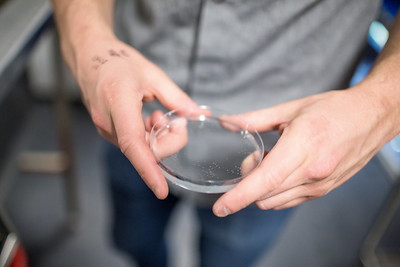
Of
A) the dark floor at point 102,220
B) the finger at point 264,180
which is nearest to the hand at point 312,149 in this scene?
the finger at point 264,180

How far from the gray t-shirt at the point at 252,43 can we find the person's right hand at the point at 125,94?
0.39 feet

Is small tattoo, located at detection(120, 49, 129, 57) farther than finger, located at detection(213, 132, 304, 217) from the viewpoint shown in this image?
Yes

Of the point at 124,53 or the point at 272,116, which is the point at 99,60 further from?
the point at 272,116

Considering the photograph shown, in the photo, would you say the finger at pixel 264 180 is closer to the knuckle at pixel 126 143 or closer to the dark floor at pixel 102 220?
the knuckle at pixel 126 143

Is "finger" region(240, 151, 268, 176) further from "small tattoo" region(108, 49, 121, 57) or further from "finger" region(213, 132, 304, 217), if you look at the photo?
"small tattoo" region(108, 49, 121, 57)

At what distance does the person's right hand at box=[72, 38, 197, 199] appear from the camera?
45 centimetres

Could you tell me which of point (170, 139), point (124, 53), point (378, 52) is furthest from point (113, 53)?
point (378, 52)

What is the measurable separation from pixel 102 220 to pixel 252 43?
1037 millimetres

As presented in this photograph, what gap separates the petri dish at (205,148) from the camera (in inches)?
19.6

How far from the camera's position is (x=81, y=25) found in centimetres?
61

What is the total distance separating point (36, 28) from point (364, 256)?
0.88 m

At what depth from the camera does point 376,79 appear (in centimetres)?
52

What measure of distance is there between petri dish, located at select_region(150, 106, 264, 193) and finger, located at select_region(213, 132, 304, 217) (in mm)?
41

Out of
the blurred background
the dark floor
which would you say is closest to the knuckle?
the blurred background
